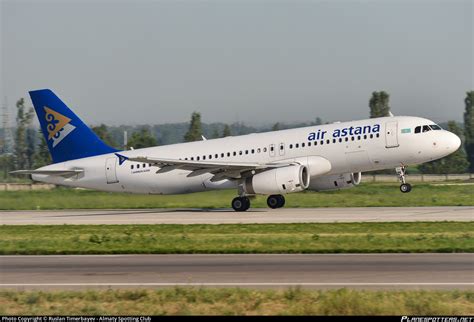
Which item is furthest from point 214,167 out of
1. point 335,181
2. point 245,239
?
point 245,239

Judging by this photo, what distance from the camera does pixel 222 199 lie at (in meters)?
41.7

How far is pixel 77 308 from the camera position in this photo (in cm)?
1403

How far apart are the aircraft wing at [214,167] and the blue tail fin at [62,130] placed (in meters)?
6.53

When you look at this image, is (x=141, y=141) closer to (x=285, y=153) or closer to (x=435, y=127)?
(x=285, y=153)

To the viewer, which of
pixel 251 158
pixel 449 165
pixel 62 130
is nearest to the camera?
pixel 251 158

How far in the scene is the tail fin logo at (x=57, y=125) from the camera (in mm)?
43969

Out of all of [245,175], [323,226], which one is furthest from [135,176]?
[323,226]

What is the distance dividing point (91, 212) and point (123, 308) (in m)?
29.6

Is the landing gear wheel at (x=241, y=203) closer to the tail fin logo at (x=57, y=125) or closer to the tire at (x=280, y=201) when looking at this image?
the tire at (x=280, y=201)

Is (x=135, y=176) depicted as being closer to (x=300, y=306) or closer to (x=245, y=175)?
(x=245, y=175)

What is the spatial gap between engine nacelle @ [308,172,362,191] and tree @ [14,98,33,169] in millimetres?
85840

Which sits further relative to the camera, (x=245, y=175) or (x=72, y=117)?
(x=72, y=117)

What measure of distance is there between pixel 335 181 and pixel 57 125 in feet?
52.1

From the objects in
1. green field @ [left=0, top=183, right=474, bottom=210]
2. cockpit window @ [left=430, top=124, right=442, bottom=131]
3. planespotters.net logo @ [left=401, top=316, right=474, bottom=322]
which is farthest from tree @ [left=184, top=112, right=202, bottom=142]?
planespotters.net logo @ [left=401, top=316, right=474, bottom=322]
